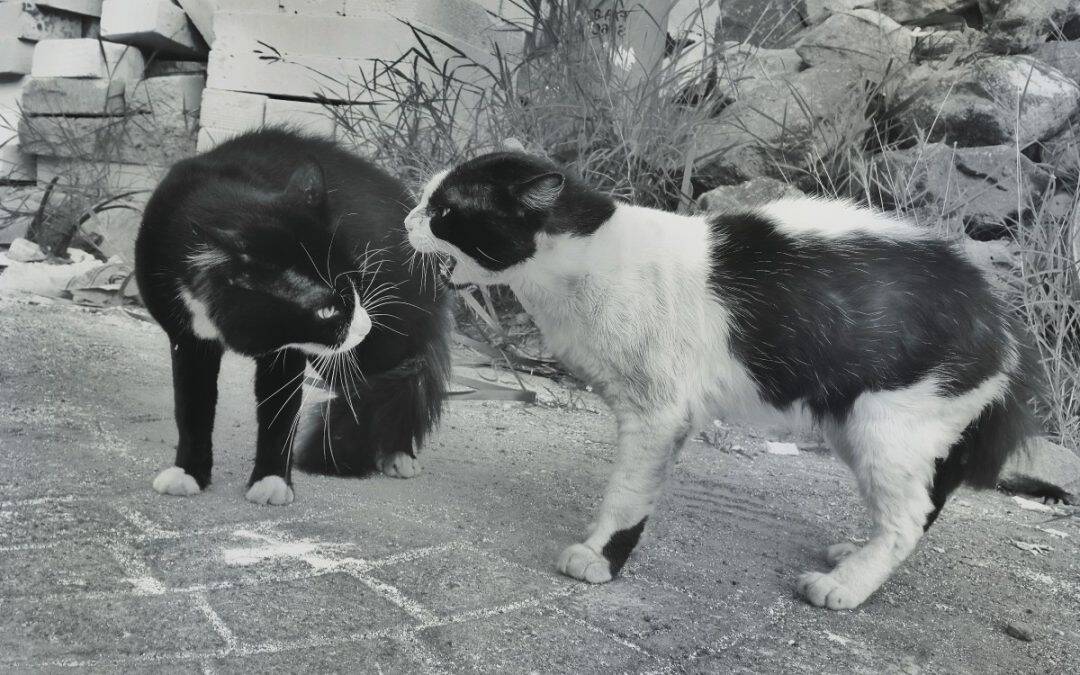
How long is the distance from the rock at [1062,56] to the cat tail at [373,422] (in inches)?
155

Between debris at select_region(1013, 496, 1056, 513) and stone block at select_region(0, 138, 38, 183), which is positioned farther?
stone block at select_region(0, 138, 38, 183)

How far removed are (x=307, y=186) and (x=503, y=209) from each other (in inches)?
18.0

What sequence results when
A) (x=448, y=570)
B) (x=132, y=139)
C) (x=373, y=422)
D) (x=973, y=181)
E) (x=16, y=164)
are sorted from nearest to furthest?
(x=448, y=570) < (x=373, y=422) < (x=973, y=181) < (x=132, y=139) < (x=16, y=164)

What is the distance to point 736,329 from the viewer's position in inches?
76.3

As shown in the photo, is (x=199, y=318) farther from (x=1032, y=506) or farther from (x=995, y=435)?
(x=1032, y=506)

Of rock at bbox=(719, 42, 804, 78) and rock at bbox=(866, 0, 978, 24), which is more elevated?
rock at bbox=(866, 0, 978, 24)

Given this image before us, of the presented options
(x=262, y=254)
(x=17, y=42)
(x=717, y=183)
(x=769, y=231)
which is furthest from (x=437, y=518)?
(x=17, y=42)

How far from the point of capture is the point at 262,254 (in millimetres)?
1864

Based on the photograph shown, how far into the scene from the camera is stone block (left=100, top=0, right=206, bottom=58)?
593 cm

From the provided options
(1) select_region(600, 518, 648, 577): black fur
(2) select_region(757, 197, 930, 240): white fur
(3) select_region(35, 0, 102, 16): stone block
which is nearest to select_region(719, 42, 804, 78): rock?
(2) select_region(757, 197, 930, 240): white fur

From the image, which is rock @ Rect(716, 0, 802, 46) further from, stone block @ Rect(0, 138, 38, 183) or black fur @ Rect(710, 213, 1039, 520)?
stone block @ Rect(0, 138, 38, 183)

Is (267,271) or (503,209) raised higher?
(503,209)

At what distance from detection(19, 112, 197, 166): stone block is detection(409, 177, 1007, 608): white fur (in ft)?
14.5

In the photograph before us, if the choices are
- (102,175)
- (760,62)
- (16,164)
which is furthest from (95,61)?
(760,62)
